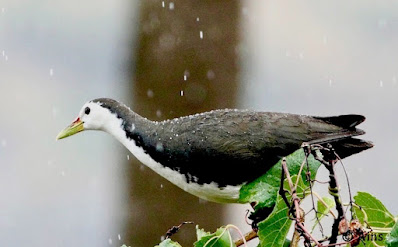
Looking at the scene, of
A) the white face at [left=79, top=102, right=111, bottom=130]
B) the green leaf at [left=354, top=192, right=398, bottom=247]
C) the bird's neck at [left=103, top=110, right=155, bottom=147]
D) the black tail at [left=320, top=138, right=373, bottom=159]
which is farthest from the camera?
the white face at [left=79, top=102, right=111, bottom=130]

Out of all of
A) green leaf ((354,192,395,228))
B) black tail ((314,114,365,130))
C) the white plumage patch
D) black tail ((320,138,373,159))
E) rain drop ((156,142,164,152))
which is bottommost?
the white plumage patch

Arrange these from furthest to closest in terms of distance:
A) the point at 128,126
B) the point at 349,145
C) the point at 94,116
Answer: the point at 94,116 → the point at 128,126 → the point at 349,145

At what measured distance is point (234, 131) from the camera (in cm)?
232

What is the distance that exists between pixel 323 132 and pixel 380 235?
3.61ft

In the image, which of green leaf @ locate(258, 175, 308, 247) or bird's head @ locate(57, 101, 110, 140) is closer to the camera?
green leaf @ locate(258, 175, 308, 247)

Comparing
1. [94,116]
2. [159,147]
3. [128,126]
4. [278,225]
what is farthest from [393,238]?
[94,116]

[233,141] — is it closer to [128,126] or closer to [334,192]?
[128,126]

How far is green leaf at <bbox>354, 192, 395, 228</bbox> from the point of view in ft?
4.12

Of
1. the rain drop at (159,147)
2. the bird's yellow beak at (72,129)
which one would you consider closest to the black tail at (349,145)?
the rain drop at (159,147)

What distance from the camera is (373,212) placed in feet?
4.21

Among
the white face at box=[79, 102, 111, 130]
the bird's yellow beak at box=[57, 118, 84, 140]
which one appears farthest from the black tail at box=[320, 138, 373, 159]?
the bird's yellow beak at box=[57, 118, 84, 140]

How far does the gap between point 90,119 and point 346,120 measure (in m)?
0.81

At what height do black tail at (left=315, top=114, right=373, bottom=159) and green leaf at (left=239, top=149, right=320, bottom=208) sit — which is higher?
green leaf at (left=239, top=149, right=320, bottom=208)

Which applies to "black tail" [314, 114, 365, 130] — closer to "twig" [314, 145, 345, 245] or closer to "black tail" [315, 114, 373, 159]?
Result: "black tail" [315, 114, 373, 159]
